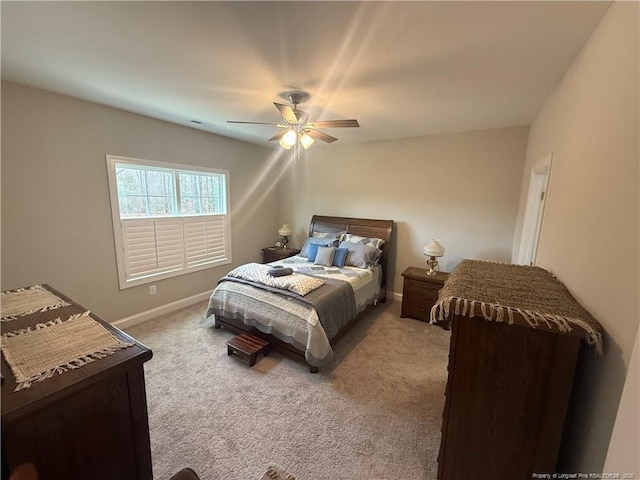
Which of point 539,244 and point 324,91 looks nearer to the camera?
point 539,244

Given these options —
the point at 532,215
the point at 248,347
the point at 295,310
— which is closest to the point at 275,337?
the point at 248,347

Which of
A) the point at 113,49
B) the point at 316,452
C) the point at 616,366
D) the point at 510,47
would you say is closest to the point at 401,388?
the point at 316,452

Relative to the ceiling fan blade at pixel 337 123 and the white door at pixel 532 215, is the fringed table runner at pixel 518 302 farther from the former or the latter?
the ceiling fan blade at pixel 337 123

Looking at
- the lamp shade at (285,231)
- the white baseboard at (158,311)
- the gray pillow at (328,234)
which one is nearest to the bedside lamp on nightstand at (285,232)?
the lamp shade at (285,231)

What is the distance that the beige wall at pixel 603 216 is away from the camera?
0.94 m

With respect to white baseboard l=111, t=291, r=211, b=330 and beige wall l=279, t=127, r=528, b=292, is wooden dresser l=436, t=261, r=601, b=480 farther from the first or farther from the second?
white baseboard l=111, t=291, r=211, b=330

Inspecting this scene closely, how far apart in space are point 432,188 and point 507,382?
2.95 metres

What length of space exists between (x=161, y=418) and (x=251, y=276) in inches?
55.2

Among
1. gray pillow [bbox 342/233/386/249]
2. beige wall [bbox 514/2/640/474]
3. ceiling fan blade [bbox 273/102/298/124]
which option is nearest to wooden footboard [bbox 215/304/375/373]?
gray pillow [bbox 342/233/386/249]

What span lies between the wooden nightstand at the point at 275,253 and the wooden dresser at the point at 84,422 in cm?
342

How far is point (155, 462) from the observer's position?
1.60m

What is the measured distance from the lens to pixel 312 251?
3922 mm

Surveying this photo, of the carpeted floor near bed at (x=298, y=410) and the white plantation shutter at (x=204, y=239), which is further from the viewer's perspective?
the white plantation shutter at (x=204, y=239)

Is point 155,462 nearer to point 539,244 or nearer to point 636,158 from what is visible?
point 636,158
